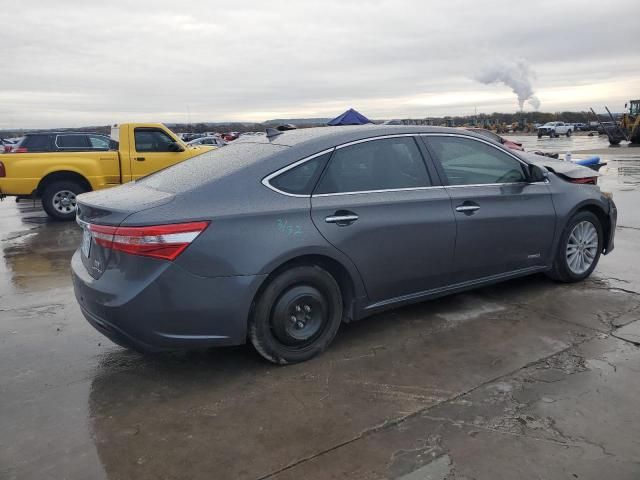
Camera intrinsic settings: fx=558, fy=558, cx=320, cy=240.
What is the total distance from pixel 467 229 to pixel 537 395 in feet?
4.95

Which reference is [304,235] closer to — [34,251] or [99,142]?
[34,251]

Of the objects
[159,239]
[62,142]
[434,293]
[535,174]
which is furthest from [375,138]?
[62,142]

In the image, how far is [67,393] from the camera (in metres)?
3.53

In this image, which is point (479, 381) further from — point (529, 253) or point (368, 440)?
point (529, 253)

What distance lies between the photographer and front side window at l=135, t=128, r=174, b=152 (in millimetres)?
10844

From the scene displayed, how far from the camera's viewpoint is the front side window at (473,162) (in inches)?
178

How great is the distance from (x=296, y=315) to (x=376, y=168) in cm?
126

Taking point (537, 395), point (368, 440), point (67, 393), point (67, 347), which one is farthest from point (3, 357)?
point (537, 395)

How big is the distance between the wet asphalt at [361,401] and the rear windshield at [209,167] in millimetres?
1262

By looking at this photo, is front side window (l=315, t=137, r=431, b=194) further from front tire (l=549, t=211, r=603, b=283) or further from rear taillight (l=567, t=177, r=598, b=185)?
rear taillight (l=567, t=177, r=598, b=185)

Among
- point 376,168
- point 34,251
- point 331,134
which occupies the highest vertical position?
point 331,134

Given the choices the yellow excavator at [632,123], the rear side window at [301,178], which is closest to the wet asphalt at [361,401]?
the rear side window at [301,178]

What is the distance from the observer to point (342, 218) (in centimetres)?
385

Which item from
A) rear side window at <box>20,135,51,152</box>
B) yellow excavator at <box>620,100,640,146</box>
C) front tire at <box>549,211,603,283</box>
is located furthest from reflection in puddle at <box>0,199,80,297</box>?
yellow excavator at <box>620,100,640,146</box>
